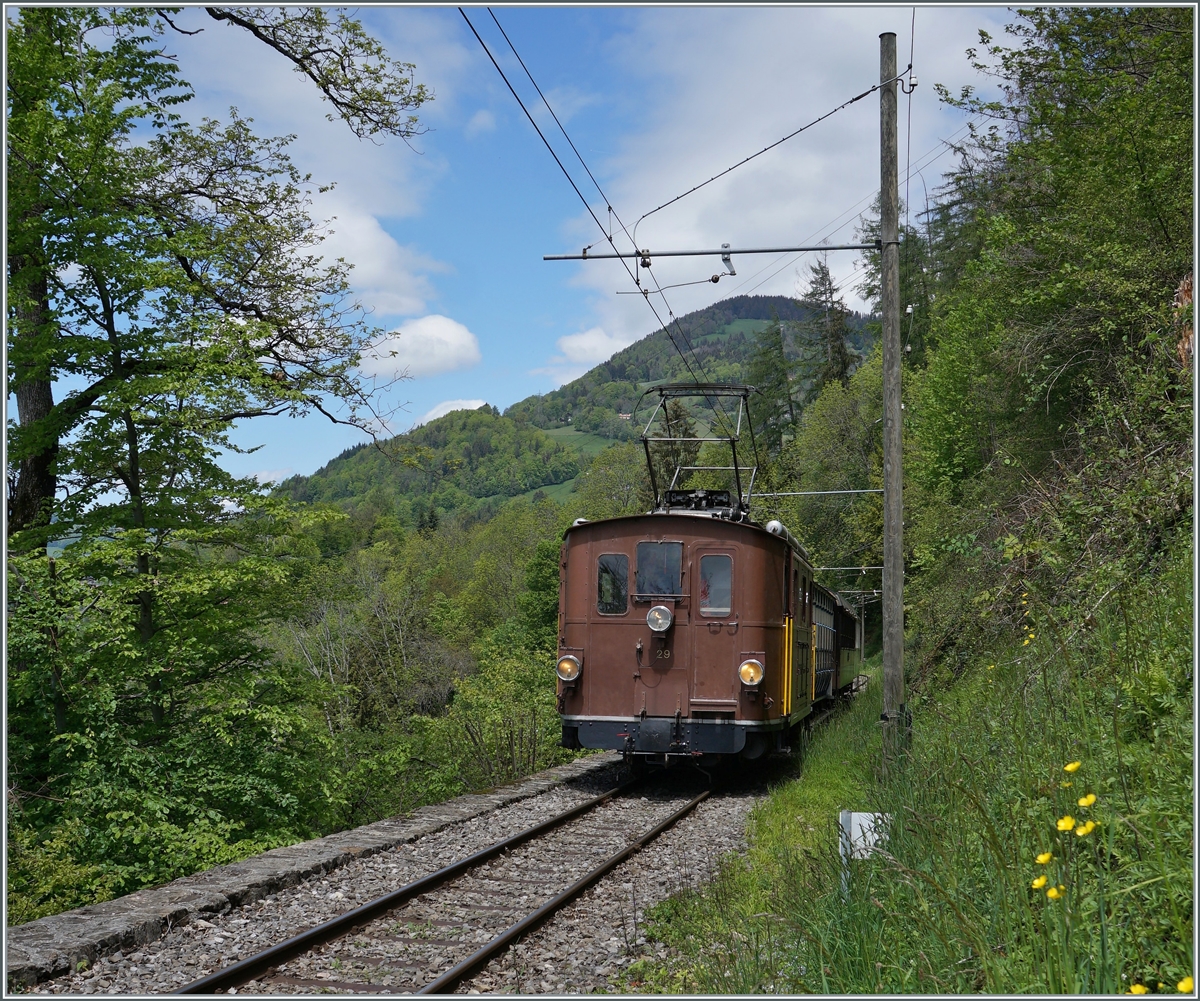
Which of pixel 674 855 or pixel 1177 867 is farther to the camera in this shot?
pixel 674 855

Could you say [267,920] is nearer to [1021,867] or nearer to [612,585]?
[1021,867]

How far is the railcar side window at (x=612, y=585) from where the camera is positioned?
11.9 meters

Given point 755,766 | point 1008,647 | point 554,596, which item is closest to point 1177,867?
point 1008,647

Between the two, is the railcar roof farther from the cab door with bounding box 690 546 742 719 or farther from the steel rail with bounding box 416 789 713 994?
the steel rail with bounding box 416 789 713 994

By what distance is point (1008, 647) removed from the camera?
33.5 ft

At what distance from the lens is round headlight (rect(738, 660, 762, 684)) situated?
11172mm

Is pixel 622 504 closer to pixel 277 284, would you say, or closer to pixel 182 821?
pixel 277 284

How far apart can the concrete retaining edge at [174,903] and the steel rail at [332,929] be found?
28.3 inches

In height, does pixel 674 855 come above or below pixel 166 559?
below

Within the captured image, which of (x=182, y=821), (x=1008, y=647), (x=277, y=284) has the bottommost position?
(x=182, y=821)

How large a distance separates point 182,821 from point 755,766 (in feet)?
24.9

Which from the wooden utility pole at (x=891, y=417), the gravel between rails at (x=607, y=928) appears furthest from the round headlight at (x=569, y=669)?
the wooden utility pole at (x=891, y=417)

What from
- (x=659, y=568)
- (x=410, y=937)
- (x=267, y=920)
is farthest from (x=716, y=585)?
(x=267, y=920)

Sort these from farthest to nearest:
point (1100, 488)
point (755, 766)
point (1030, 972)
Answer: point (755, 766) < point (1100, 488) < point (1030, 972)
